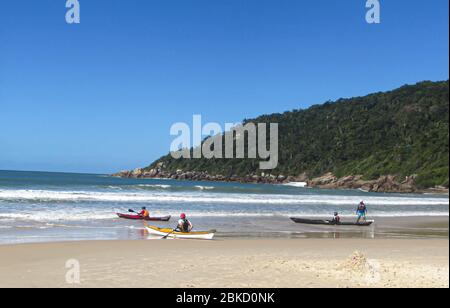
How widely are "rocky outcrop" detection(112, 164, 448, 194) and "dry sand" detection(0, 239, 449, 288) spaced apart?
77.4 meters

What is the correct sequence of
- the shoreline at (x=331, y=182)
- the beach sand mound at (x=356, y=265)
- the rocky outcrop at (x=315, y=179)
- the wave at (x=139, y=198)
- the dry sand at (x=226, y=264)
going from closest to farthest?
1. the dry sand at (x=226, y=264)
2. the beach sand mound at (x=356, y=265)
3. the wave at (x=139, y=198)
4. the shoreline at (x=331, y=182)
5. the rocky outcrop at (x=315, y=179)

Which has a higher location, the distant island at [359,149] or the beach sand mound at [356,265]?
the distant island at [359,149]

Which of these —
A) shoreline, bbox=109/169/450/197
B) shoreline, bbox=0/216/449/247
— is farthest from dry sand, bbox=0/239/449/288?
shoreline, bbox=109/169/450/197

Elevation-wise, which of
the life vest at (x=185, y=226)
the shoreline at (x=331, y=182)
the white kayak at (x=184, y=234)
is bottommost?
the shoreline at (x=331, y=182)

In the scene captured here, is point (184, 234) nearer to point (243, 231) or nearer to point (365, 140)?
point (243, 231)

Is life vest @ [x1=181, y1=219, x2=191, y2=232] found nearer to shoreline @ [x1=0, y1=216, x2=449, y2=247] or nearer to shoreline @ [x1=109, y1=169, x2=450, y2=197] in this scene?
shoreline @ [x1=0, y1=216, x2=449, y2=247]

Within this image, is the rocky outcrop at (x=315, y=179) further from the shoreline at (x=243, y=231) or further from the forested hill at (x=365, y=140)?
the shoreline at (x=243, y=231)

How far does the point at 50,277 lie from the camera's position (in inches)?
394

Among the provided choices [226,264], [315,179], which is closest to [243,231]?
[226,264]

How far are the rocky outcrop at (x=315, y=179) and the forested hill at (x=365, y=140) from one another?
1411 mm

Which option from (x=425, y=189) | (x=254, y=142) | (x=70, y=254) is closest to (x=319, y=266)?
(x=70, y=254)

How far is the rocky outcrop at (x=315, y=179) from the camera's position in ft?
315

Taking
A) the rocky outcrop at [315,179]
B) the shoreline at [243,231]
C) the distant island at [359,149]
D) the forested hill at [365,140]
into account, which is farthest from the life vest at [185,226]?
the forested hill at [365,140]

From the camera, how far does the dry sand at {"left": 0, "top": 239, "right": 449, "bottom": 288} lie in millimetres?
9383
